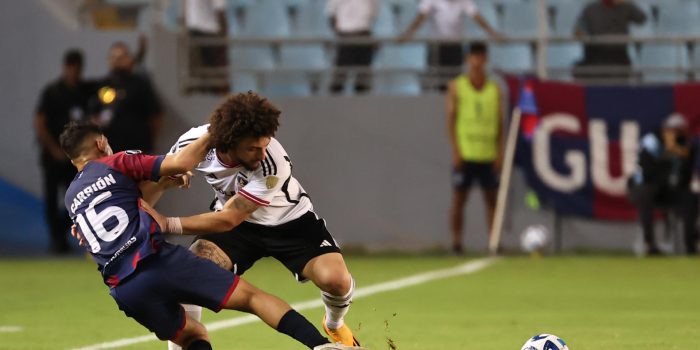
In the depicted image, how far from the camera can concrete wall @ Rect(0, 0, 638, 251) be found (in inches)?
682

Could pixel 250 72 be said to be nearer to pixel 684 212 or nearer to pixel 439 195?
pixel 439 195

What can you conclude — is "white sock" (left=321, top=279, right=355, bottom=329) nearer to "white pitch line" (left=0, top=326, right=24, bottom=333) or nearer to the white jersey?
the white jersey

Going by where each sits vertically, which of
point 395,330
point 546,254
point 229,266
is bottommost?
point 546,254

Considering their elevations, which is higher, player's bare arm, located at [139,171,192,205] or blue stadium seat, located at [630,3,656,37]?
player's bare arm, located at [139,171,192,205]

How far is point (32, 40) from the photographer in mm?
18016

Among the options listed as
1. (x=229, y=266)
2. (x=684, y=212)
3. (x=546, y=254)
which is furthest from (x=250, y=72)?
(x=229, y=266)

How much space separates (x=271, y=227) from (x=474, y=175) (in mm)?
8767

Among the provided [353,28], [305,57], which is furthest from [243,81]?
[353,28]

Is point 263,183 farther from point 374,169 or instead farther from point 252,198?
point 374,169

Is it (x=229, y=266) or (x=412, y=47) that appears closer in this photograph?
(x=229, y=266)

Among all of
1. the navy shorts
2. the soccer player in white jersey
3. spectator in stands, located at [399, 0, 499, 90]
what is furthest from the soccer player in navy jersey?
spectator in stands, located at [399, 0, 499, 90]

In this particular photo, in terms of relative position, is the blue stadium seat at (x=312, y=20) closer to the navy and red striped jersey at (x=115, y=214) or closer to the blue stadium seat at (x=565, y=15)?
the blue stadium seat at (x=565, y=15)

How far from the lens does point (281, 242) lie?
8.12 meters

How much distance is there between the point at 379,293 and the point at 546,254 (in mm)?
5275
